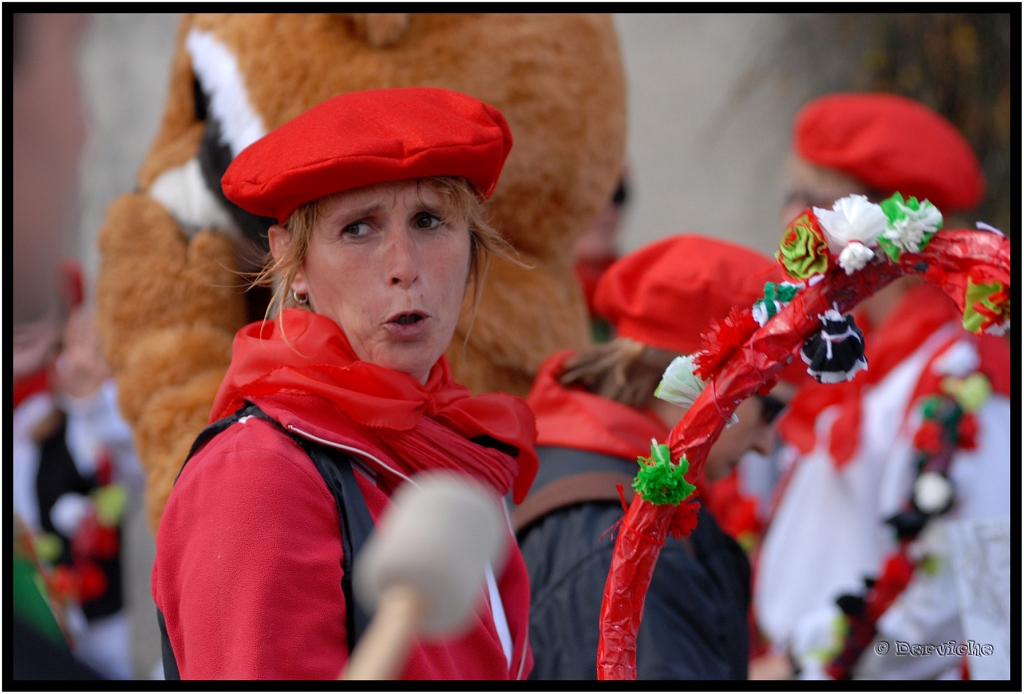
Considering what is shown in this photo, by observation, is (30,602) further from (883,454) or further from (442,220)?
(883,454)

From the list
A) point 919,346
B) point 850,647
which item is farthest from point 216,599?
point 919,346

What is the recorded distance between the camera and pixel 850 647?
10.4ft

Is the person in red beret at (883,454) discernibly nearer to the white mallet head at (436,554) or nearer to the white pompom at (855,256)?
the white pompom at (855,256)

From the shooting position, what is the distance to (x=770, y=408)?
7.80ft

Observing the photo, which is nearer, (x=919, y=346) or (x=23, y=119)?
(x=23, y=119)

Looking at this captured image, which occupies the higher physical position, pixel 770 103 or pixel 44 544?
pixel 770 103

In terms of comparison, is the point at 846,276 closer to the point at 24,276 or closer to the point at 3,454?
the point at 3,454

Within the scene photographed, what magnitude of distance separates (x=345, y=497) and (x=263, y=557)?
0.47 feet

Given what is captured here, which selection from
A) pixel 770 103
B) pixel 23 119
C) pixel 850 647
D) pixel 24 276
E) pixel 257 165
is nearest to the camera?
pixel 257 165

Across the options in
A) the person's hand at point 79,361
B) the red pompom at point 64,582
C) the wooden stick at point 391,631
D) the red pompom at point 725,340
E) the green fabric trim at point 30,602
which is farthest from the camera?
the person's hand at point 79,361

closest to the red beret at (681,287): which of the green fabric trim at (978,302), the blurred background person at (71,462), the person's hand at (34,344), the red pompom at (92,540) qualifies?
the green fabric trim at (978,302)

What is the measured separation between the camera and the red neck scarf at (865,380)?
362 cm

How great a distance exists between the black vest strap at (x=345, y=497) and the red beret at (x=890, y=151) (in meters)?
2.72

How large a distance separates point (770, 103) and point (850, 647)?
3.06m
